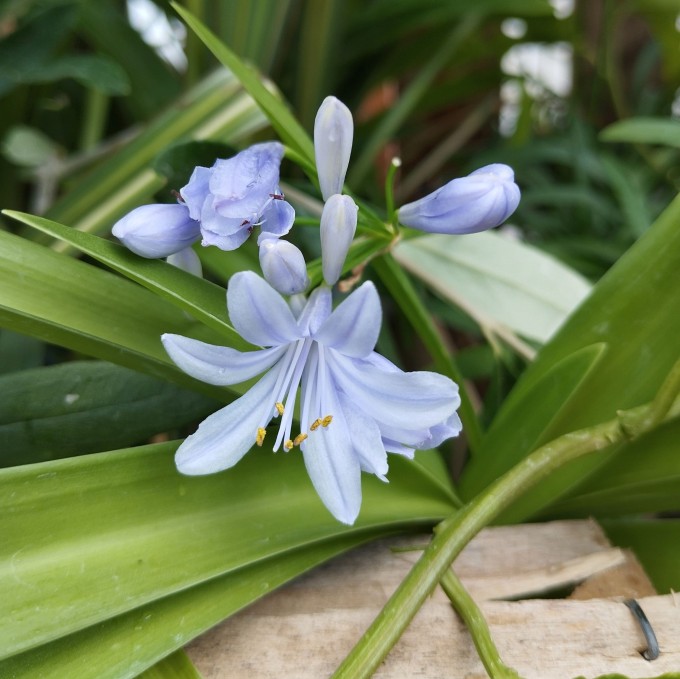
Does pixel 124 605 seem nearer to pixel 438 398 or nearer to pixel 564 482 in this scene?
pixel 438 398

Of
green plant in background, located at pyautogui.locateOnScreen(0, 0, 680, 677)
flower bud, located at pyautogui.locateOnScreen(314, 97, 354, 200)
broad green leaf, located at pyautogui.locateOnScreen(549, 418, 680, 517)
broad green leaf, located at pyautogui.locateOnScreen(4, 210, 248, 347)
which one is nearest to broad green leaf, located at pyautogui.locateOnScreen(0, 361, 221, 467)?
green plant in background, located at pyautogui.locateOnScreen(0, 0, 680, 677)

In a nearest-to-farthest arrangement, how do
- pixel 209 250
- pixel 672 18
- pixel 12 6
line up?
1. pixel 209 250
2. pixel 12 6
3. pixel 672 18

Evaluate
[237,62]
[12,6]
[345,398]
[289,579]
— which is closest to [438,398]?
[345,398]

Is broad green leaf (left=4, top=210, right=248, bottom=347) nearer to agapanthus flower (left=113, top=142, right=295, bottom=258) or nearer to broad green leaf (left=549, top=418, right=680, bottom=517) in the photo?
agapanthus flower (left=113, top=142, right=295, bottom=258)

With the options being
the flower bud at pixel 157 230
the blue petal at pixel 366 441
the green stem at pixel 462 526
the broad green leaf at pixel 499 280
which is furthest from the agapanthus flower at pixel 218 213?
the broad green leaf at pixel 499 280

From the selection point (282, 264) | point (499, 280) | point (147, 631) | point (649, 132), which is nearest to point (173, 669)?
point (147, 631)

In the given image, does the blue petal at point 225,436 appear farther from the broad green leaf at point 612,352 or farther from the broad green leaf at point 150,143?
the broad green leaf at point 150,143
